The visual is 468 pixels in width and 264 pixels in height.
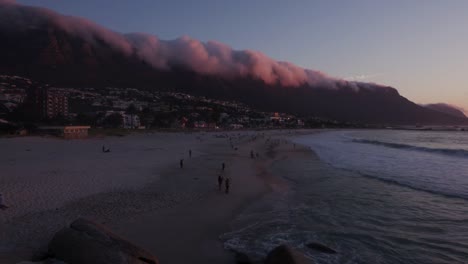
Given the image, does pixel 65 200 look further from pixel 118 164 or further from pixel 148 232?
pixel 118 164

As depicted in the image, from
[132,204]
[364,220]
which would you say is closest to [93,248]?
[132,204]

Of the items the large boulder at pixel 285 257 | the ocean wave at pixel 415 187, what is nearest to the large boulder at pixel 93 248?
the large boulder at pixel 285 257

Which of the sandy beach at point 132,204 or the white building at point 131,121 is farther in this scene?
the white building at point 131,121

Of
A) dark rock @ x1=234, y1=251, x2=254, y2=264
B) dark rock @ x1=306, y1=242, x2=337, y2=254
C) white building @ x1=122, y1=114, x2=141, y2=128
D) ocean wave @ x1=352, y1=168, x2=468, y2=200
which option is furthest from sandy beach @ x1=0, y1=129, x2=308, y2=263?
white building @ x1=122, y1=114, x2=141, y2=128

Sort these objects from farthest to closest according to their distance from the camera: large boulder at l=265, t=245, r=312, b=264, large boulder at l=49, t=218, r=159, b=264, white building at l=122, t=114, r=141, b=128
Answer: white building at l=122, t=114, r=141, b=128, large boulder at l=265, t=245, r=312, b=264, large boulder at l=49, t=218, r=159, b=264

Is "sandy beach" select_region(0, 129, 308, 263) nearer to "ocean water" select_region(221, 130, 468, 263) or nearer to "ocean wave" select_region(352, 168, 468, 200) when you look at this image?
"ocean water" select_region(221, 130, 468, 263)

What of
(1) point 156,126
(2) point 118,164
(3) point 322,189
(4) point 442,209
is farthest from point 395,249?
(1) point 156,126

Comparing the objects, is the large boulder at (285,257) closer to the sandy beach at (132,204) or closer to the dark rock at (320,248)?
the sandy beach at (132,204)
